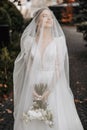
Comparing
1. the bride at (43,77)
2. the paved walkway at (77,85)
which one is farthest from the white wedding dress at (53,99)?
the paved walkway at (77,85)

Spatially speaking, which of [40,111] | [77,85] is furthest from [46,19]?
[77,85]

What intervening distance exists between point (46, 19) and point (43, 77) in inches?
29.3

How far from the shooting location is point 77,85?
1218 cm

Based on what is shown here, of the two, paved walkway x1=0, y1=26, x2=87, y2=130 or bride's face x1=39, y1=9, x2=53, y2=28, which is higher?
bride's face x1=39, y1=9, x2=53, y2=28

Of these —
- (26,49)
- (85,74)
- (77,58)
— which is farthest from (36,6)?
(26,49)

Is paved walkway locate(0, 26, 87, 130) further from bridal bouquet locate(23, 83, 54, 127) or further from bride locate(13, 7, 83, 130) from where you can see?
bridal bouquet locate(23, 83, 54, 127)

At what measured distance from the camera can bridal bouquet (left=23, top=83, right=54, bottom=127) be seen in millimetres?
6238

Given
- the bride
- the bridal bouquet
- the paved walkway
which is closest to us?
the bridal bouquet

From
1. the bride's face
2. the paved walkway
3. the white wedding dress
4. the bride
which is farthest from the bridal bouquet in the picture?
the paved walkway

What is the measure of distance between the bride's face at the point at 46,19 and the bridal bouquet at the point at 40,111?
77 centimetres

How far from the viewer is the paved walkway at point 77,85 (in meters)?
8.80

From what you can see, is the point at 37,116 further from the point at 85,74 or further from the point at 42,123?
the point at 85,74

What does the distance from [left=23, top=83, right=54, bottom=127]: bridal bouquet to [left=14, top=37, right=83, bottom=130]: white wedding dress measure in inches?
4.2

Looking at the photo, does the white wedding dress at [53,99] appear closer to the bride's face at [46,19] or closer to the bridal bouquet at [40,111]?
the bridal bouquet at [40,111]
